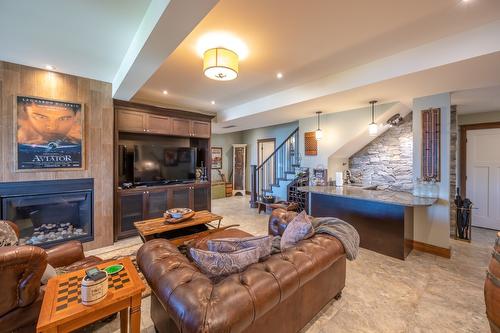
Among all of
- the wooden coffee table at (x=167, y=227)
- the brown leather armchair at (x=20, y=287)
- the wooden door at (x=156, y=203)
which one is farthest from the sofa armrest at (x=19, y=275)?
the wooden door at (x=156, y=203)

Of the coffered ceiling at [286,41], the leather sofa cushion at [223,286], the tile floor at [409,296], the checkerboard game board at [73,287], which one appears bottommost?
the tile floor at [409,296]

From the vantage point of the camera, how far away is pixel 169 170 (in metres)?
4.63

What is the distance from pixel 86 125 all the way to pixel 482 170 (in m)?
7.69

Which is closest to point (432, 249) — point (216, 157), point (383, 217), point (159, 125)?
point (383, 217)

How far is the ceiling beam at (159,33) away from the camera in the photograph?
1.46 metres

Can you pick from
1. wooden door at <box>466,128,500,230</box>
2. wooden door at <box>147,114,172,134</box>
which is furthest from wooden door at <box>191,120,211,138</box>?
wooden door at <box>466,128,500,230</box>

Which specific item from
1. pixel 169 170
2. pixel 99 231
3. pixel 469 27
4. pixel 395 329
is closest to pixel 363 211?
pixel 395 329

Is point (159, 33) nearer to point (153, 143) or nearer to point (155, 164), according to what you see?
point (155, 164)

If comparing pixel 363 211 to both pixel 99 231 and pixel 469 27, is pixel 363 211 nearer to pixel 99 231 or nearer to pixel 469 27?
pixel 469 27

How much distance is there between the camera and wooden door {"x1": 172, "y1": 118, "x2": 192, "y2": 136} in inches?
179

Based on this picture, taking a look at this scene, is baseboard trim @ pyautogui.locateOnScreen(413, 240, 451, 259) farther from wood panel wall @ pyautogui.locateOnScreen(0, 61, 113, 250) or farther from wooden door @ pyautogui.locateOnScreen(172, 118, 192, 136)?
wood panel wall @ pyautogui.locateOnScreen(0, 61, 113, 250)

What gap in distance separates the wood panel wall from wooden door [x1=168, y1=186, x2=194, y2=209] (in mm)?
1085

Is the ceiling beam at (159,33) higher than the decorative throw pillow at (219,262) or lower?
higher

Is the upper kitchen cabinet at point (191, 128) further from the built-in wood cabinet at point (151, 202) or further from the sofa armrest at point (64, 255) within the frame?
the sofa armrest at point (64, 255)
